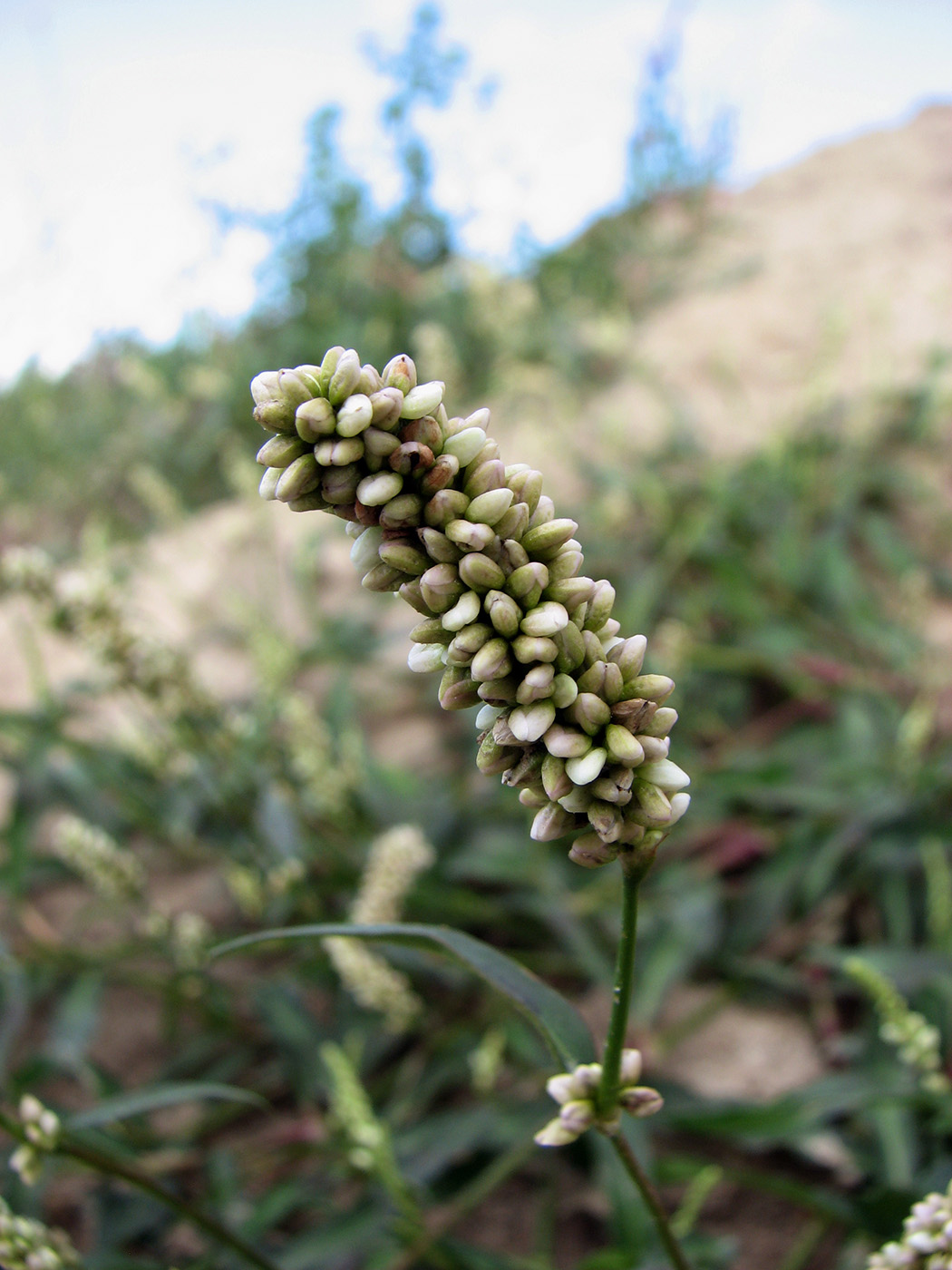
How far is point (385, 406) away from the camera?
655mm

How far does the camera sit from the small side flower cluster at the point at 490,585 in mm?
664

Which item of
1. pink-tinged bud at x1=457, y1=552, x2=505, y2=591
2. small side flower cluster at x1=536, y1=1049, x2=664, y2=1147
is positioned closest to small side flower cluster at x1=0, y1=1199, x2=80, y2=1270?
small side flower cluster at x1=536, y1=1049, x2=664, y2=1147

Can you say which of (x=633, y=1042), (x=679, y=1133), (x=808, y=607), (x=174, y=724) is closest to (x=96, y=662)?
(x=174, y=724)

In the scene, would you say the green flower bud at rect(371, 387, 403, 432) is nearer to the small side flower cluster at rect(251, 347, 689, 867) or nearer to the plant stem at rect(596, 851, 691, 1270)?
the small side flower cluster at rect(251, 347, 689, 867)

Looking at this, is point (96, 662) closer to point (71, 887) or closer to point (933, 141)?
point (71, 887)

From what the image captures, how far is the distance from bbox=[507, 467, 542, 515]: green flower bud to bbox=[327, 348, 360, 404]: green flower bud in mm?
131

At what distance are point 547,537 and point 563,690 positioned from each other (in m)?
0.11

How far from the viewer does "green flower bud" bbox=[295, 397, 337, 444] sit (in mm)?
641

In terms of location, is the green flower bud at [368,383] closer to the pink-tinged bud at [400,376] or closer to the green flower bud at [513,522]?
the pink-tinged bud at [400,376]

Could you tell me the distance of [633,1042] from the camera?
6.64 ft

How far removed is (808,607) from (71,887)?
246 cm

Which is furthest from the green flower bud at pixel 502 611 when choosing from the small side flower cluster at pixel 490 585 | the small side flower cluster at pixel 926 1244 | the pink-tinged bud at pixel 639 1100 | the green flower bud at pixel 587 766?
the small side flower cluster at pixel 926 1244

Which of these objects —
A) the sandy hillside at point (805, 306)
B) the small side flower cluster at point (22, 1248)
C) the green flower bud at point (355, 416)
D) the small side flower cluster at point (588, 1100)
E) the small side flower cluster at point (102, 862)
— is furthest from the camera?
the sandy hillside at point (805, 306)

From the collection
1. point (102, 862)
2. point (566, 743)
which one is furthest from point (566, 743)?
point (102, 862)
